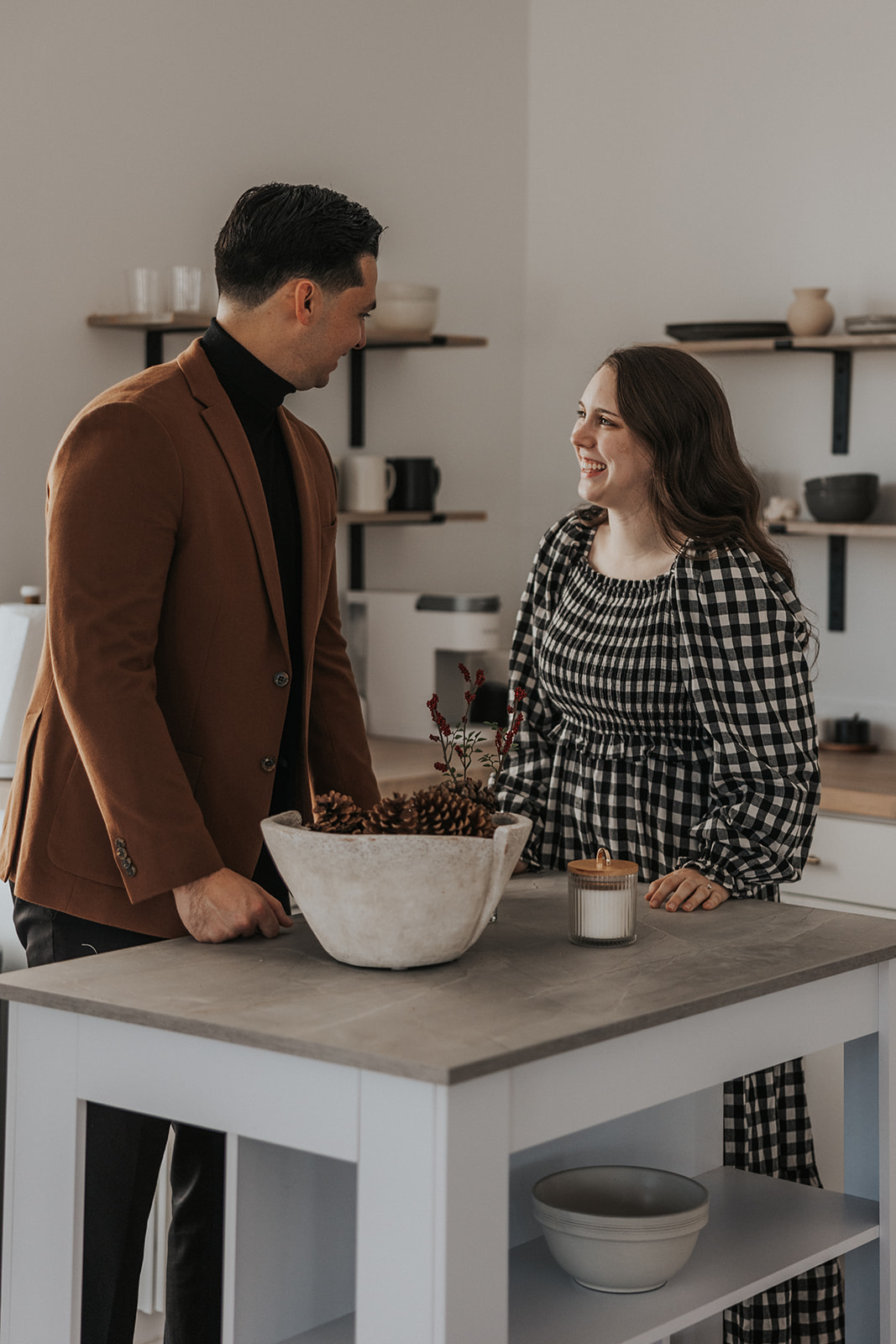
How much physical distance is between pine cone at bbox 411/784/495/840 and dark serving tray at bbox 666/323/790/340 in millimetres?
2423

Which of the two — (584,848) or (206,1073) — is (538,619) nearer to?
(584,848)

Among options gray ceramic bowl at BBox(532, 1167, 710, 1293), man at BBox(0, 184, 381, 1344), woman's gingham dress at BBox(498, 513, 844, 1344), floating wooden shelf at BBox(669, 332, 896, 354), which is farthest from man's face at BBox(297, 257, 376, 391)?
floating wooden shelf at BBox(669, 332, 896, 354)

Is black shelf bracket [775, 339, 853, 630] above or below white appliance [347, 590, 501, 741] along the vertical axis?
→ above

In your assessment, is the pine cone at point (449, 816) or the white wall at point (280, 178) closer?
the pine cone at point (449, 816)

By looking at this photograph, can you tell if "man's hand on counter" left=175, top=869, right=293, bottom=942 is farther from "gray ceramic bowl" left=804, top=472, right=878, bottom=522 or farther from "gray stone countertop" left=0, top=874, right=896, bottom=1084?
"gray ceramic bowl" left=804, top=472, right=878, bottom=522

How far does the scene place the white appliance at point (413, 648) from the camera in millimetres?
3502

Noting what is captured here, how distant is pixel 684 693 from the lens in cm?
193

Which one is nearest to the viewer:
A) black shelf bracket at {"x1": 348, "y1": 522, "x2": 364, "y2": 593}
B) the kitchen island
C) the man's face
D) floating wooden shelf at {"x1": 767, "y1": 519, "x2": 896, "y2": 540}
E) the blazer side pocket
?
the kitchen island

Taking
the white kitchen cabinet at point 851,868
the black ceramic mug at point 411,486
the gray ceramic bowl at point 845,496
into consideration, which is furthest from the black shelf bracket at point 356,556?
the white kitchen cabinet at point 851,868

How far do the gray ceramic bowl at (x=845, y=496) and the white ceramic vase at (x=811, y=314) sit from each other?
34cm

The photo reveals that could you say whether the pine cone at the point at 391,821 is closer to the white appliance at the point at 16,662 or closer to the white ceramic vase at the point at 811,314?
the white appliance at the point at 16,662

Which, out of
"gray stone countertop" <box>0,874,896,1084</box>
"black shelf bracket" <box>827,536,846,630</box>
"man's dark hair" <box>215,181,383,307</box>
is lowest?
"gray stone countertop" <box>0,874,896,1084</box>

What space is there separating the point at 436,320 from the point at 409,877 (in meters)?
2.74

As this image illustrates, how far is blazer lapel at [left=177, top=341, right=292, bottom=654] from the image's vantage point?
173cm
